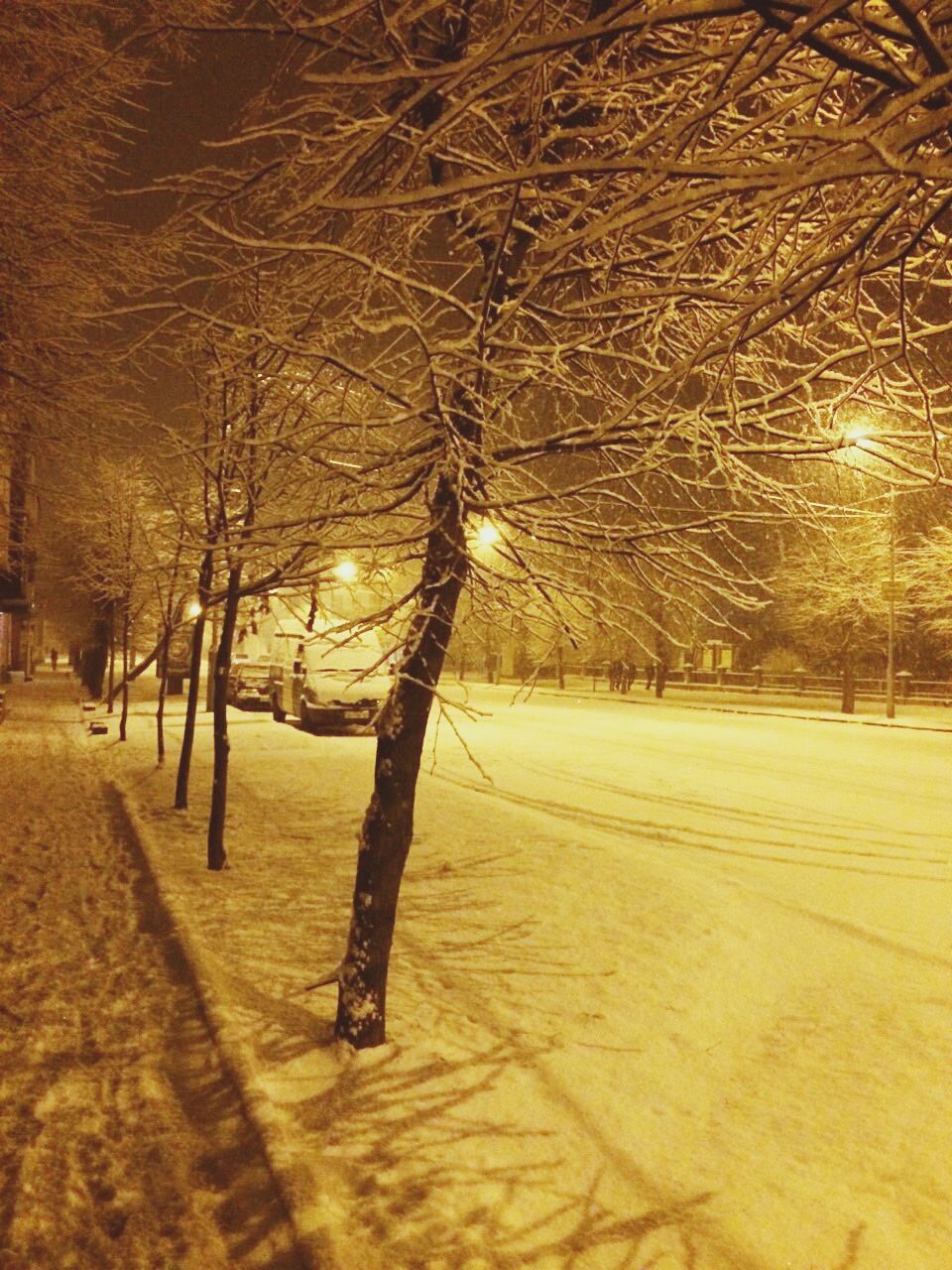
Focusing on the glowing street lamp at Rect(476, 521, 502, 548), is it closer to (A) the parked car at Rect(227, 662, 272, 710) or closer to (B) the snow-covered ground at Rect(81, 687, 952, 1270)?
(B) the snow-covered ground at Rect(81, 687, 952, 1270)

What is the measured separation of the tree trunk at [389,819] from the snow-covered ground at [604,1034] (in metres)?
0.25

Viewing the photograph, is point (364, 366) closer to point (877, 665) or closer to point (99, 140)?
point (99, 140)

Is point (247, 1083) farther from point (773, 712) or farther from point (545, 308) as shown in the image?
point (773, 712)

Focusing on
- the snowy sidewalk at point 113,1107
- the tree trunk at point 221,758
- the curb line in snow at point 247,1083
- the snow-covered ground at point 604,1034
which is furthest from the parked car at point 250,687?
the curb line in snow at point 247,1083

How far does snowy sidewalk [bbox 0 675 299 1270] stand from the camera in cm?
327

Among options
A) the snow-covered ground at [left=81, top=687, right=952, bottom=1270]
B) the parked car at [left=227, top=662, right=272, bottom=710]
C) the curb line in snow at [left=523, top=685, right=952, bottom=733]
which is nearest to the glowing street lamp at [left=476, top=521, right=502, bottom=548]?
the snow-covered ground at [left=81, top=687, right=952, bottom=1270]

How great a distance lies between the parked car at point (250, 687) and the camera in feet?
92.3

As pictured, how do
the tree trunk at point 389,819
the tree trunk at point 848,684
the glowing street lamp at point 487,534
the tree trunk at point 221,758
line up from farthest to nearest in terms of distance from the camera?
the tree trunk at point 848,684 < the tree trunk at point 221,758 < the glowing street lamp at point 487,534 < the tree trunk at point 389,819

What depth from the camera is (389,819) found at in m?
4.72

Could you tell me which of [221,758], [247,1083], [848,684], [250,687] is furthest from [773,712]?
[247,1083]

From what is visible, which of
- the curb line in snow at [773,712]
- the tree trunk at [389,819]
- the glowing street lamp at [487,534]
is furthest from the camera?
the curb line in snow at [773,712]

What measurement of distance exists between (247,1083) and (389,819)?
1.36m

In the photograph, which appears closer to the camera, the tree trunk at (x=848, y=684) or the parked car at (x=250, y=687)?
the parked car at (x=250, y=687)

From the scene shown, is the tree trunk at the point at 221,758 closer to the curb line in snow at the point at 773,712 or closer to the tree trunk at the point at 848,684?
the curb line in snow at the point at 773,712
